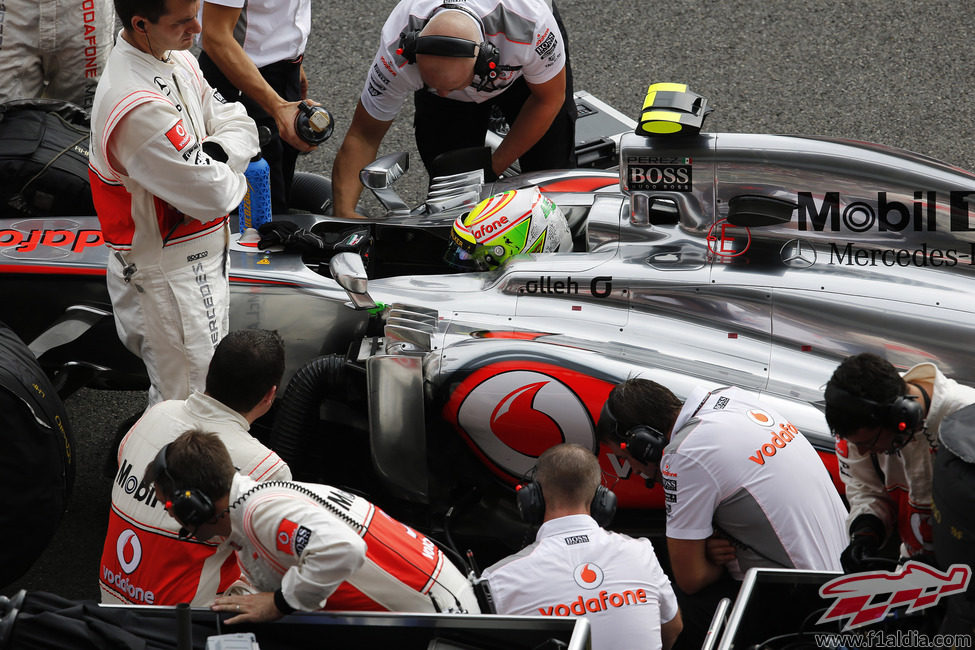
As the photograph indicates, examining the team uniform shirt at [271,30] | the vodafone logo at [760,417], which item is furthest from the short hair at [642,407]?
the team uniform shirt at [271,30]

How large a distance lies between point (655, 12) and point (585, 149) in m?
2.68

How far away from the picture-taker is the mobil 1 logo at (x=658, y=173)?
3.87m

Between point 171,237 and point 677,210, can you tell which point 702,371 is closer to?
point 677,210

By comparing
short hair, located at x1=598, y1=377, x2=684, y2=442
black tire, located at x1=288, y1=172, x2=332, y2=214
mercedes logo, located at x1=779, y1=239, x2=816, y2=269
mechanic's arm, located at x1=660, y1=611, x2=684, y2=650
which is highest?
black tire, located at x1=288, y1=172, x2=332, y2=214

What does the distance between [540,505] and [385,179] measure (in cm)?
190

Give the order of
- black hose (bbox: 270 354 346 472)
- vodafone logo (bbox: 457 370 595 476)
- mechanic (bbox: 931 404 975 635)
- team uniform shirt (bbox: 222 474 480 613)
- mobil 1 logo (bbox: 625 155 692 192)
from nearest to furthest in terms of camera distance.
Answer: mechanic (bbox: 931 404 975 635) < team uniform shirt (bbox: 222 474 480 613) < vodafone logo (bbox: 457 370 595 476) < black hose (bbox: 270 354 346 472) < mobil 1 logo (bbox: 625 155 692 192)

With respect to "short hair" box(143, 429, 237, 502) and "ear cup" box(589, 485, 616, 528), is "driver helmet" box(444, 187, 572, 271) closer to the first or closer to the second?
"ear cup" box(589, 485, 616, 528)

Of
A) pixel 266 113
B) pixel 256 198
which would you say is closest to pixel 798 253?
pixel 256 198

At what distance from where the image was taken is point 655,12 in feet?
24.7

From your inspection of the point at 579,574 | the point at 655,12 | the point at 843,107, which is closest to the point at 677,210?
the point at 579,574

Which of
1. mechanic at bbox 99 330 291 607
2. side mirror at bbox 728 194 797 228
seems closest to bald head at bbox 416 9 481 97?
side mirror at bbox 728 194 797 228

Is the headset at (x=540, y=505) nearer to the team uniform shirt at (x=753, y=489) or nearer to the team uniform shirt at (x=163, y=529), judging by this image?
the team uniform shirt at (x=753, y=489)

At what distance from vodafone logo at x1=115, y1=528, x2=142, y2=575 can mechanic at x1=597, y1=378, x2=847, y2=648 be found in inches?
52.6

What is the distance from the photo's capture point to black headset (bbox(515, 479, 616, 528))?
2.89m
